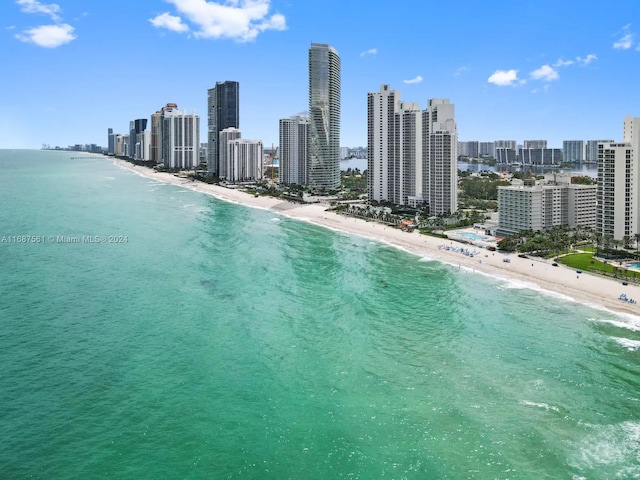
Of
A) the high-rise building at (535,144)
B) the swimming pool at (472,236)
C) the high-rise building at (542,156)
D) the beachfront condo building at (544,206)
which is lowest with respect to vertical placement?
the swimming pool at (472,236)

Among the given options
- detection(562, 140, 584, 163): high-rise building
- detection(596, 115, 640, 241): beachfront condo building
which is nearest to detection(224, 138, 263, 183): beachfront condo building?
detection(596, 115, 640, 241): beachfront condo building

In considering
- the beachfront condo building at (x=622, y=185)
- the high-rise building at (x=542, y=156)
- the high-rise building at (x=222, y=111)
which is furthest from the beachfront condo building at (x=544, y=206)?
the high-rise building at (x=542, y=156)

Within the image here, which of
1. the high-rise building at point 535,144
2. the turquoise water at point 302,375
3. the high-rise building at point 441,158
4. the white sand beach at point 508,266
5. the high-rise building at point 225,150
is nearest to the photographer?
the turquoise water at point 302,375

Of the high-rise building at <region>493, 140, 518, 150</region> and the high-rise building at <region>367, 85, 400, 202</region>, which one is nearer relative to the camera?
the high-rise building at <region>367, 85, 400, 202</region>

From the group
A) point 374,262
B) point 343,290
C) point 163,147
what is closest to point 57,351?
point 343,290

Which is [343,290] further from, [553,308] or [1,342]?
[1,342]

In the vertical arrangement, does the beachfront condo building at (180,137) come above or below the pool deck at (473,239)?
above

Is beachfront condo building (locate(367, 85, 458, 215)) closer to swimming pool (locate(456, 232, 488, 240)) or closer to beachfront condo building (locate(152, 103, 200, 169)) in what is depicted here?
swimming pool (locate(456, 232, 488, 240))

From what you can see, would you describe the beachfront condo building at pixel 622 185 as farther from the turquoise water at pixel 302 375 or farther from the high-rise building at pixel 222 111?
the high-rise building at pixel 222 111
